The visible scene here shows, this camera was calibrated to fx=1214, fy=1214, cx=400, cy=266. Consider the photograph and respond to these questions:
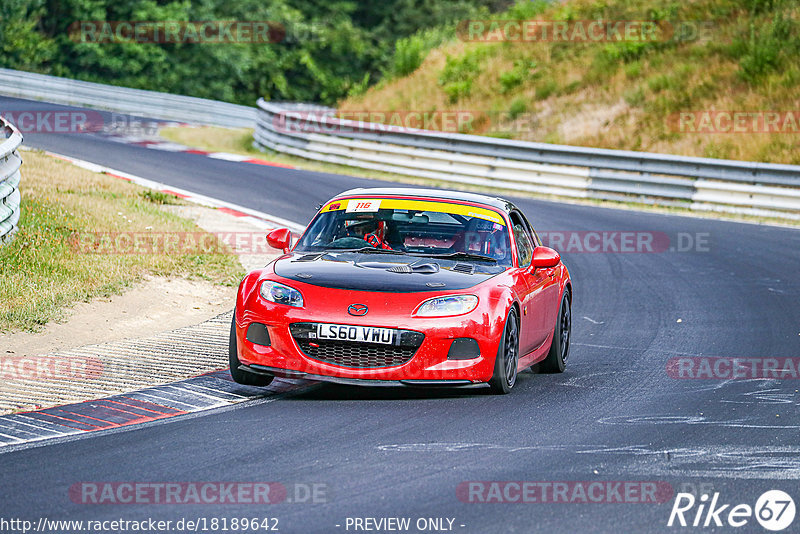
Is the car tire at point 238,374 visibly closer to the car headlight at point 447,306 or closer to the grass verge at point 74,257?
the car headlight at point 447,306

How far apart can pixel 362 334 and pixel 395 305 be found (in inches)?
12.0

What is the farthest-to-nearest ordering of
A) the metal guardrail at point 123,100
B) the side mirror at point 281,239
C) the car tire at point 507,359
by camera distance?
the metal guardrail at point 123,100, the side mirror at point 281,239, the car tire at point 507,359

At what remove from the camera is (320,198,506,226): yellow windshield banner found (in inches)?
375

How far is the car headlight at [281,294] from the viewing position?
321 inches

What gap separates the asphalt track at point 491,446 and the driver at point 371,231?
1.24 meters

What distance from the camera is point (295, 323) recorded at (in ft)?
26.4

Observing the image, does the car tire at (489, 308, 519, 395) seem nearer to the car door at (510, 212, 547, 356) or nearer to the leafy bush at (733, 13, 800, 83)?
the car door at (510, 212, 547, 356)

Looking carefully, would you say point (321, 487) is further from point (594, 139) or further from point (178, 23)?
point (178, 23)

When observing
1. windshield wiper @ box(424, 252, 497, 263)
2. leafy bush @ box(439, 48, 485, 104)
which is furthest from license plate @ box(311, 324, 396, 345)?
leafy bush @ box(439, 48, 485, 104)

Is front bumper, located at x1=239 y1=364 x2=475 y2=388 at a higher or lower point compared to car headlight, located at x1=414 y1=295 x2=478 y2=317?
lower

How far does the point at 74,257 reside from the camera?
42.7 feet

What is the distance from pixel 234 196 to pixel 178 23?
90.0 ft

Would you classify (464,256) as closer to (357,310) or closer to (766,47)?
(357,310)

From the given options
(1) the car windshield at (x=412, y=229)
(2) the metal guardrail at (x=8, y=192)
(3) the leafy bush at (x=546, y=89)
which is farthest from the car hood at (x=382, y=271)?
(3) the leafy bush at (x=546, y=89)
